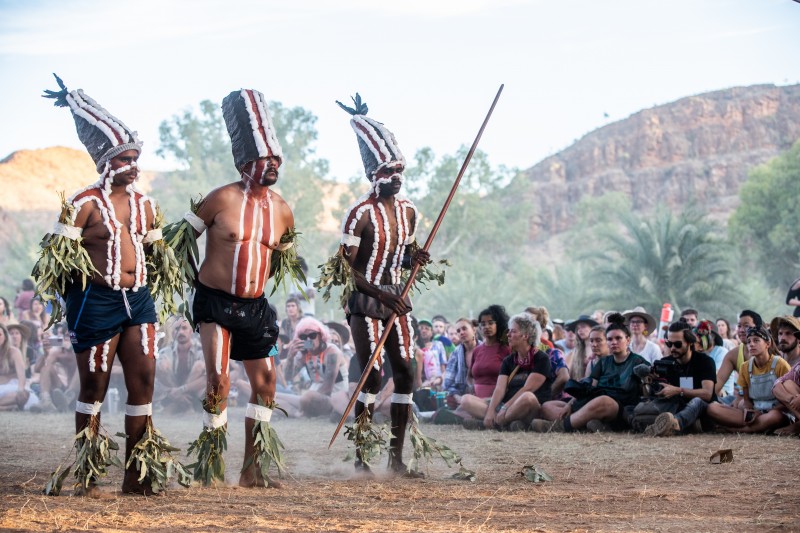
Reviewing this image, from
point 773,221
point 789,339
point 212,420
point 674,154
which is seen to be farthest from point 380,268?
point 674,154

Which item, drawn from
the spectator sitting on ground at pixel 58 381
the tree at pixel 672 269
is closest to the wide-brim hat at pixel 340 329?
the spectator sitting on ground at pixel 58 381

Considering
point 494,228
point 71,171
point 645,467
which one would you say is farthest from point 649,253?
point 71,171

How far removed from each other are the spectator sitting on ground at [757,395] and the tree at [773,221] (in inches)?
1492

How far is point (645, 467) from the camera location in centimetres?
800

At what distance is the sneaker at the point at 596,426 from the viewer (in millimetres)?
11078

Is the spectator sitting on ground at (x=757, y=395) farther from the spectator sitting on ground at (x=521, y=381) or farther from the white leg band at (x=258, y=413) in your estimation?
the white leg band at (x=258, y=413)

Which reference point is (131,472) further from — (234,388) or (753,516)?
(234,388)

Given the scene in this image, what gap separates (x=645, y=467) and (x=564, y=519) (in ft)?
8.88

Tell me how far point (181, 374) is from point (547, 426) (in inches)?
243

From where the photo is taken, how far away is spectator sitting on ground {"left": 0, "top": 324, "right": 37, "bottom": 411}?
15431 mm

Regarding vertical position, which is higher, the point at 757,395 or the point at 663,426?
the point at 757,395

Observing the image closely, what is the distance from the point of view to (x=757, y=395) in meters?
10.8

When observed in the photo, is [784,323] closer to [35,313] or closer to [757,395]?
[757,395]

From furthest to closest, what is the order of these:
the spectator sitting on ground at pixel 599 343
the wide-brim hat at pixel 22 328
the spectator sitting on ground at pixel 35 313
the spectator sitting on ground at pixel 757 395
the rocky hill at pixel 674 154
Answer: the rocky hill at pixel 674 154 → the spectator sitting on ground at pixel 35 313 → the wide-brim hat at pixel 22 328 → the spectator sitting on ground at pixel 599 343 → the spectator sitting on ground at pixel 757 395
